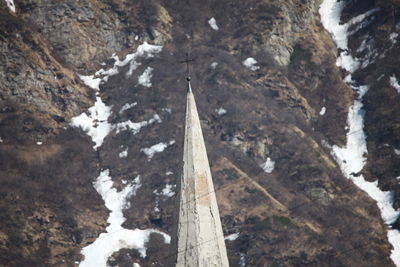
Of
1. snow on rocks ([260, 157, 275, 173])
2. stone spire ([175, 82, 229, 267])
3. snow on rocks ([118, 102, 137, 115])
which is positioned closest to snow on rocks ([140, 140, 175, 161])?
snow on rocks ([118, 102, 137, 115])

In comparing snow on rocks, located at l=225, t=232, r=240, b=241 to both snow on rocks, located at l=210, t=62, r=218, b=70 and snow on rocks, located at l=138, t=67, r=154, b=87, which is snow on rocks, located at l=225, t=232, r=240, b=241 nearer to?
snow on rocks, located at l=210, t=62, r=218, b=70

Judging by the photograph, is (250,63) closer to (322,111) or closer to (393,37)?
(322,111)

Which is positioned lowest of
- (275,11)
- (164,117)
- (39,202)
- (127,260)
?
(127,260)

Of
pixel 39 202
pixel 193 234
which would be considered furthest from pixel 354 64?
pixel 193 234

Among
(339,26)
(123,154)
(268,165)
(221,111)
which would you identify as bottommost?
(268,165)

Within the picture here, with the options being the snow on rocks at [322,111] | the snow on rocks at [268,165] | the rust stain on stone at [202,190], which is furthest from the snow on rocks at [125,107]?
the rust stain on stone at [202,190]

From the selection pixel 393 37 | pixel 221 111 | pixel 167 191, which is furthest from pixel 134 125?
pixel 393 37

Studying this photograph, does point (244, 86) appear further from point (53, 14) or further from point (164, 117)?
point (53, 14)
